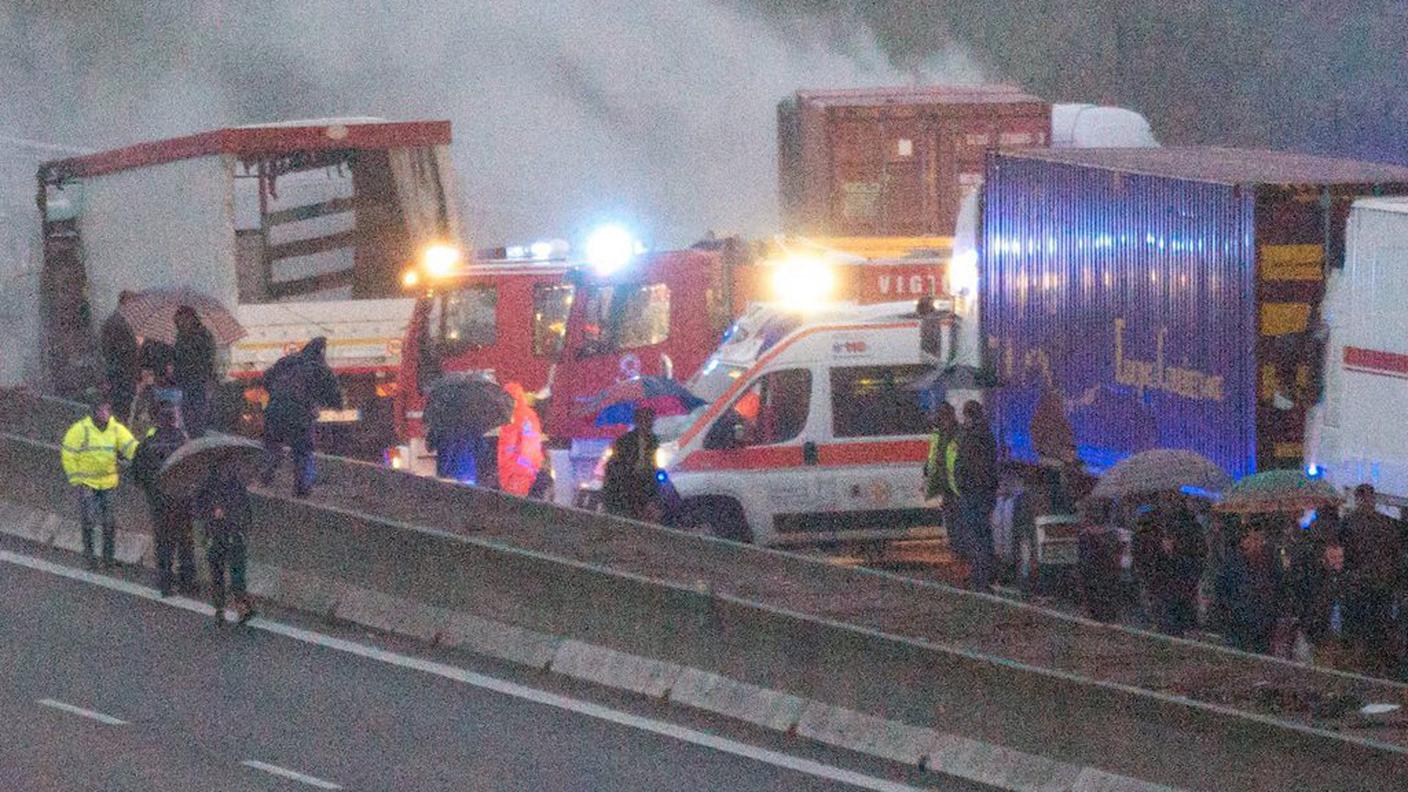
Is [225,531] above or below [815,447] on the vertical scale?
below

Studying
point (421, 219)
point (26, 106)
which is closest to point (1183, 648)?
point (421, 219)

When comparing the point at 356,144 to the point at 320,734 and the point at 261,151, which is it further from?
the point at 320,734

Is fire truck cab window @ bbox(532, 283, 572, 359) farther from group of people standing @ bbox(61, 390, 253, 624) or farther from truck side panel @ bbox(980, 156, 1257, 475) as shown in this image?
group of people standing @ bbox(61, 390, 253, 624)

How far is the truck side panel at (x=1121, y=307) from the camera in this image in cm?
1569

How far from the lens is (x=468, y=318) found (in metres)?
23.7

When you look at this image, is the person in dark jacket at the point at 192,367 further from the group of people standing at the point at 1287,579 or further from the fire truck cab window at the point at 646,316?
the group of people standing at the point at 1287,579

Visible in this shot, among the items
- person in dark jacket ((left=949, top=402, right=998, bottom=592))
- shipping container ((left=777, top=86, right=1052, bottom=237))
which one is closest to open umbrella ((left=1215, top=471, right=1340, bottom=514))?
person in dark jacket ((left=949, top=402, right=998, bottom=592))

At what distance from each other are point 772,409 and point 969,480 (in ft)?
7.66

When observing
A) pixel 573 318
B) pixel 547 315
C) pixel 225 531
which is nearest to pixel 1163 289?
pixel 225 531

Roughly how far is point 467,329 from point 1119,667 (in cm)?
1195

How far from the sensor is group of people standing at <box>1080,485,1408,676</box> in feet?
46.0

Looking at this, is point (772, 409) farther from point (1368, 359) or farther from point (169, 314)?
point (169, 314)

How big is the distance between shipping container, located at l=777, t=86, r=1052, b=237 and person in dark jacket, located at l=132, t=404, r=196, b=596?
12.6 meters

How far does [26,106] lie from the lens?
5609 centimetres
